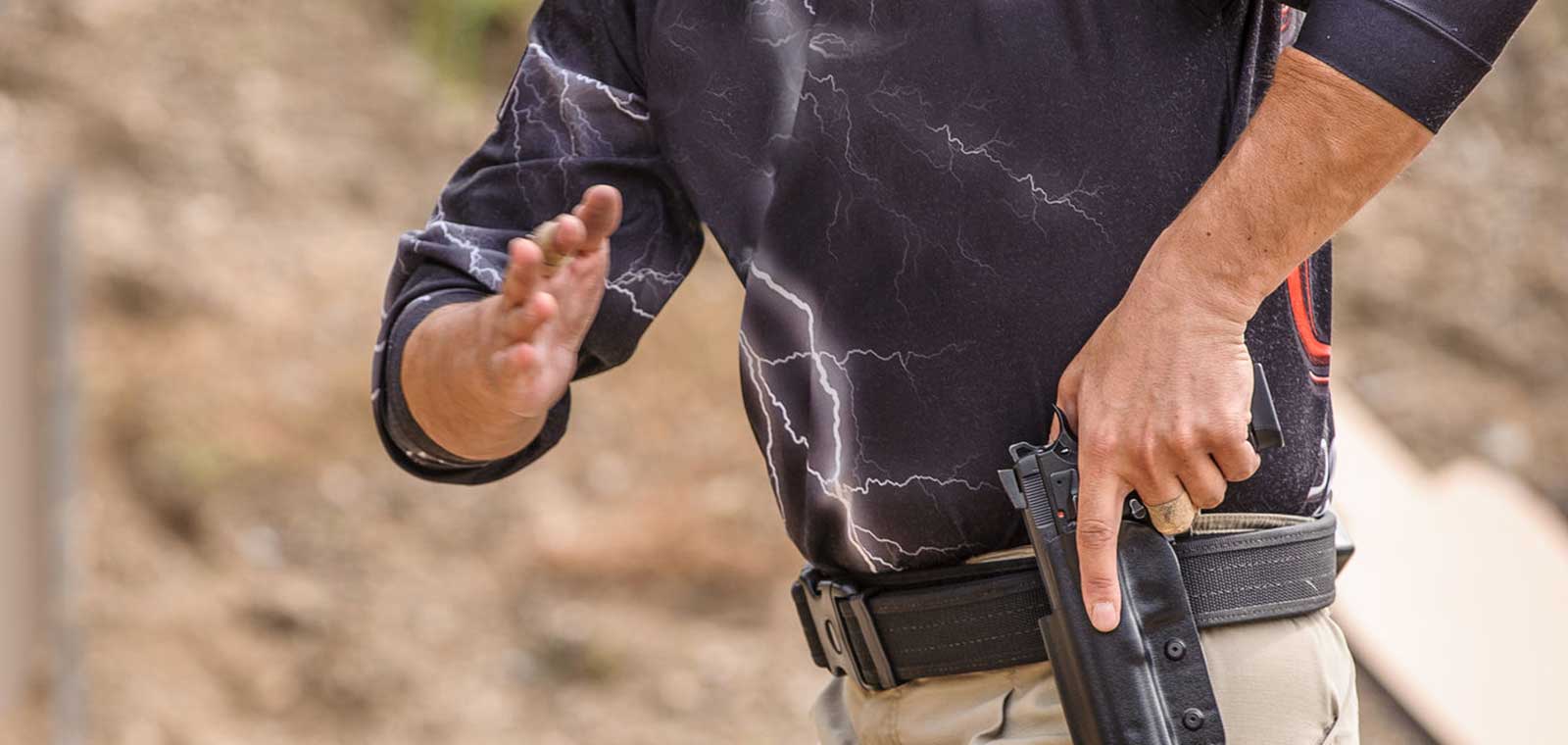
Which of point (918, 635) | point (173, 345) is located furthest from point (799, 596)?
point (173, 345)

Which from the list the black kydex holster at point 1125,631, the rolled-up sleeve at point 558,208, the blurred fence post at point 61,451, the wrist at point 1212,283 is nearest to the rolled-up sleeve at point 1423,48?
the wrist at point 1212,283

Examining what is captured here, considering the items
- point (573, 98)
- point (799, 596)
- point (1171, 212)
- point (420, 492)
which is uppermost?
point (1171, 212)

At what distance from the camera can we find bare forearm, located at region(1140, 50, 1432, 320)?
1.04 m

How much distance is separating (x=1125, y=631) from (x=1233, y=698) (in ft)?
0.40

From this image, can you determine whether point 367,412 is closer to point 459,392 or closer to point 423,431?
point 423,431

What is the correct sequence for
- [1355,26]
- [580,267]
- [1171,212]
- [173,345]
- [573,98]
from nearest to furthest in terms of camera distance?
[1355,26] < [1171,212] < [580,267] < [573,98] < [173,345]

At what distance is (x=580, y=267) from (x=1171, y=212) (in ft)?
1.72

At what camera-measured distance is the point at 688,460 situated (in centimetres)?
419

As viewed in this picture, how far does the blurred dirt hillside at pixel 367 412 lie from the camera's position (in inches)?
150

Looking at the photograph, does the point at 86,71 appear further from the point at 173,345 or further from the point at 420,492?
the point at 420,492

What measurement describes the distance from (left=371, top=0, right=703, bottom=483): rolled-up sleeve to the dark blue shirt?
0.40 feet

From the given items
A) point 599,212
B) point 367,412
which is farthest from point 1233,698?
point 367,412

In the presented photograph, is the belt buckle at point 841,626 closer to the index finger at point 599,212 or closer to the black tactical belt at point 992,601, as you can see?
the black tactical belt at point 992,601

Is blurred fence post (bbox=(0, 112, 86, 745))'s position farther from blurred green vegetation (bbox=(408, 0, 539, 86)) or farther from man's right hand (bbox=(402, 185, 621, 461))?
man's right hand (bbox=(402, 185, 621, 461))
